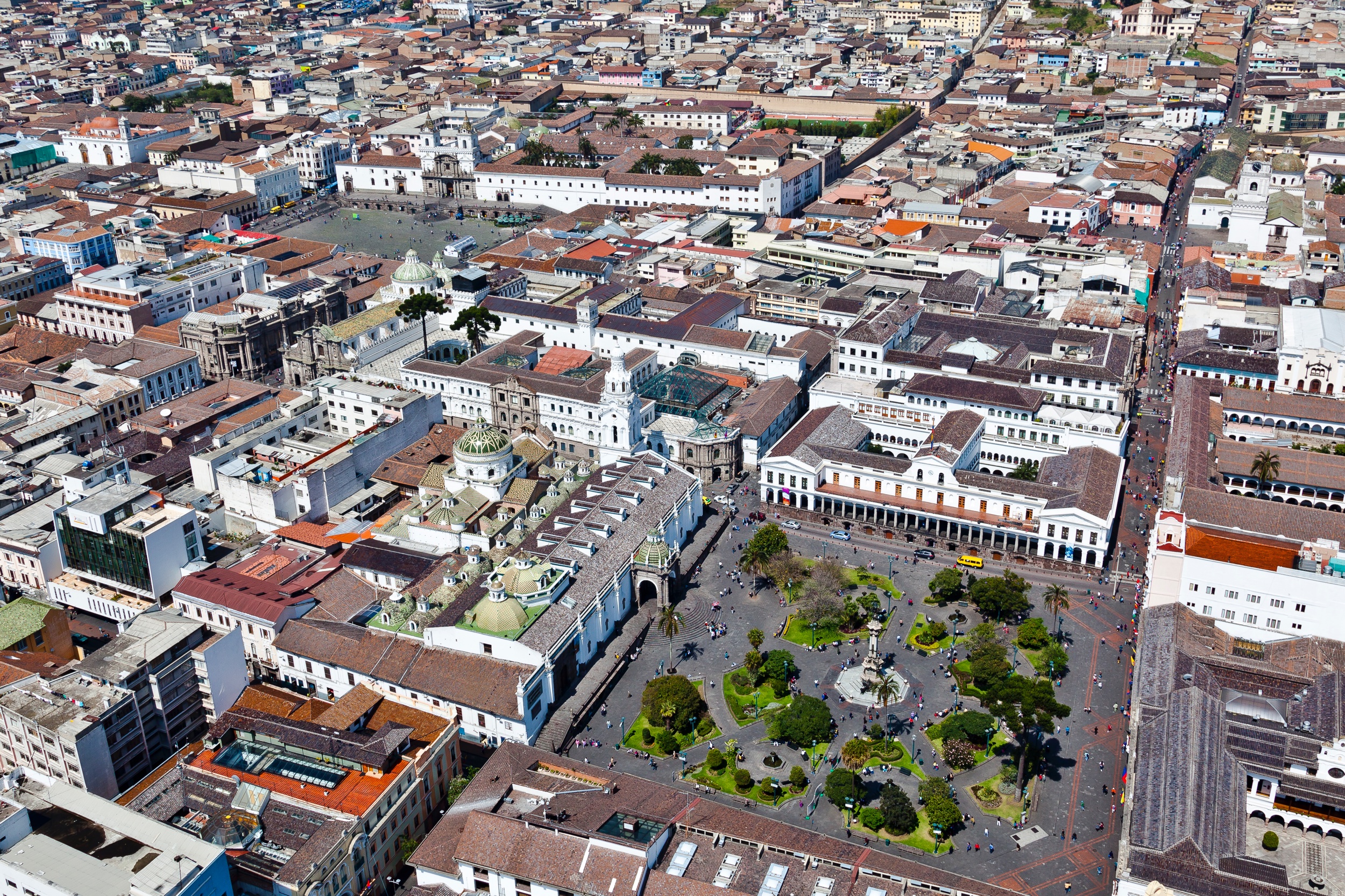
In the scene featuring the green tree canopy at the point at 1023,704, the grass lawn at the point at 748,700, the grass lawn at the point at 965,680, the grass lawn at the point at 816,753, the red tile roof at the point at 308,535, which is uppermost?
the red tile roof at the point at 308,535

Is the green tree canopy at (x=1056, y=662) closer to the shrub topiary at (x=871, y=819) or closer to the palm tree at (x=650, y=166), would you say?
the shrub topiary at (x=871, y=819)

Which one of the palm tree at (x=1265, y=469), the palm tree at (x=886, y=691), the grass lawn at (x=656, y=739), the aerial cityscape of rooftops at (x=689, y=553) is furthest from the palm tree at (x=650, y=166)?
the grass lawn at (x=656, y=739)

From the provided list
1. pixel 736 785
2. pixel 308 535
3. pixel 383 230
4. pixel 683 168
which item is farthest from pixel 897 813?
pixel 383 230

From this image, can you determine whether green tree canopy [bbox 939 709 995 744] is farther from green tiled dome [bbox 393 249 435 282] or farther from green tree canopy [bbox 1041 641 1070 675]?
green tiled dome [bbox 393 249 435 282]

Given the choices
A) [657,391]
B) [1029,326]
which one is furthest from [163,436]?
[1029,326]

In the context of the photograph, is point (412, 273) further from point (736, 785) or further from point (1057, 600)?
point (1057, 600)

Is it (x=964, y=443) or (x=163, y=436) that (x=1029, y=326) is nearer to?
(x=964, y=443)
